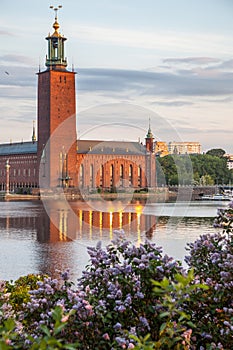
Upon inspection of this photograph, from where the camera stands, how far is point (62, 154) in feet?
211

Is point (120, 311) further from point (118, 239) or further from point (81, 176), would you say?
point (81, 176)

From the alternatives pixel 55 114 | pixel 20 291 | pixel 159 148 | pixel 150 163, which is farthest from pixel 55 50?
pixel 20 291

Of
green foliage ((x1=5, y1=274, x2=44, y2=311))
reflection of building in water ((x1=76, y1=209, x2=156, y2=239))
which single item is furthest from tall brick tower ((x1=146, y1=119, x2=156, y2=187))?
green foliage ((x1=5, y1=274, x2=44, y2=311))

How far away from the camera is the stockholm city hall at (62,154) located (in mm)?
63125

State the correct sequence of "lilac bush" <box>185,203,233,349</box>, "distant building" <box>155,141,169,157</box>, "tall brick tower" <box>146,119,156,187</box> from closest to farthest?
"lilac bush" <box>185,203,233,349</box>
"tall brick tower" <box>146,119,156,187</box>
"distant building" <box>155,141,169,157</box>

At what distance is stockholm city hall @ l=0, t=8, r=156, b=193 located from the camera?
6312cm

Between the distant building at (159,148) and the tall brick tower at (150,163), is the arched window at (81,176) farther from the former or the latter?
the distant building at (159,148)

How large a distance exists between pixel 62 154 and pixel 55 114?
4198 millimetres

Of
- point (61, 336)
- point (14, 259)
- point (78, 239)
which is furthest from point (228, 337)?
point (78, 239)

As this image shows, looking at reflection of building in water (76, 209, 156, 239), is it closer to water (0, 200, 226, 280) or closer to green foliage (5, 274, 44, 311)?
water (0, 200, 226, 280)

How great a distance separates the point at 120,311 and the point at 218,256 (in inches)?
35.6

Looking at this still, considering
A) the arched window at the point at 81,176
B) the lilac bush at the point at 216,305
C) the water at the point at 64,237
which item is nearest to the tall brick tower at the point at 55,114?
the arched window at the point at 81,176

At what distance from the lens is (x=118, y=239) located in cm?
405

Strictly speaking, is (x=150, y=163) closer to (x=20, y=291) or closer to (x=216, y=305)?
(x=20, y=291)
